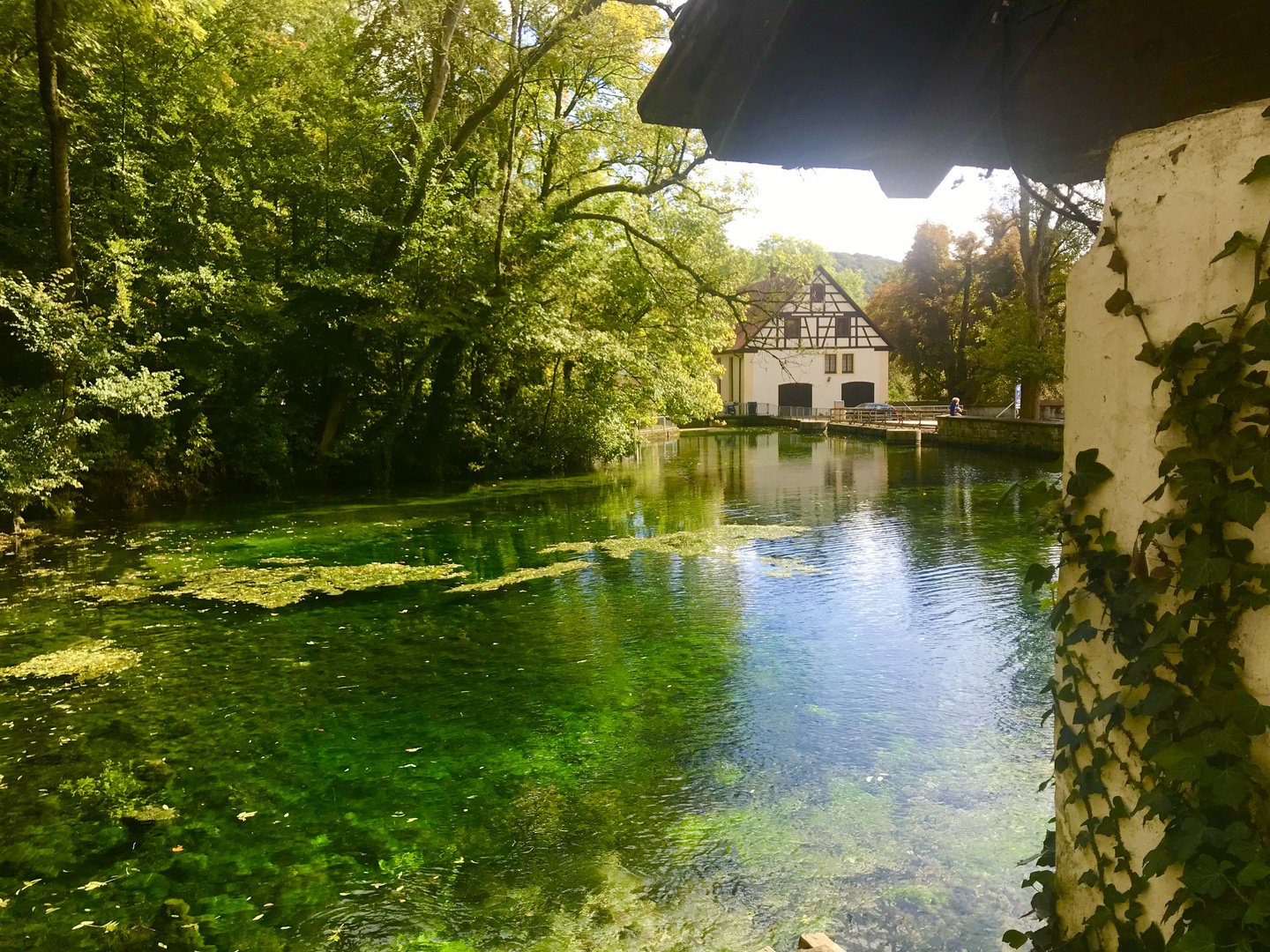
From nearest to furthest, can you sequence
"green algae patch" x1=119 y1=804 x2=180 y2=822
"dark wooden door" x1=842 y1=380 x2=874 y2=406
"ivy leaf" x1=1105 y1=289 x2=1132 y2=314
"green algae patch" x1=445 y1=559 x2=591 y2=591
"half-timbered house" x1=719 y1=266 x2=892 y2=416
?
"ivy leaf" x1=1105 y1=289 x2=1132 y2=314, "green algae patch" x1=119 y1=804 x2=180 y2=822, "green algae patch" x1=445 y1=559 x2=591 y2=591, "half-timbered house" x1=719 y1=266 x2=892 y2=416, "dark wooden door" x1=842 y1=380 x2=874 y2=406

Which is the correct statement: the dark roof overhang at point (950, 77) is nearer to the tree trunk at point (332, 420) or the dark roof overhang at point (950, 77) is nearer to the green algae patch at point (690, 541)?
the green algae patch at point (690, 541)

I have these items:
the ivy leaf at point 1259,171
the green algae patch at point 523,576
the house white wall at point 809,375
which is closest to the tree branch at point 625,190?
the green algae patch at point 523,576

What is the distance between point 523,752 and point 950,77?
379cm

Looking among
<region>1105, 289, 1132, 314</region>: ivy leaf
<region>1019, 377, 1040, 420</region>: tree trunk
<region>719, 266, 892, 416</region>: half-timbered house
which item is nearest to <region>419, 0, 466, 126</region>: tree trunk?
<region>1105, 289, 1132, 314</region>: ivy leaf

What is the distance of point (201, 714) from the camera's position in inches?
207

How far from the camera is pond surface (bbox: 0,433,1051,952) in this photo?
3197mm

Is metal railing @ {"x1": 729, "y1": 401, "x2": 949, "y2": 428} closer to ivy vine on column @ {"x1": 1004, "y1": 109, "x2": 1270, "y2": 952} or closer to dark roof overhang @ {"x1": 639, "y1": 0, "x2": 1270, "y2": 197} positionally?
dark roof overhang @ {"x1": 639, "y1": 0, "x2": 1270, "y2": 197}

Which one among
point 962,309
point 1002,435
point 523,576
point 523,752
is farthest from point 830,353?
point 523,752

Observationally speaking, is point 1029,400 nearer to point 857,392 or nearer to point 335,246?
point 335,246

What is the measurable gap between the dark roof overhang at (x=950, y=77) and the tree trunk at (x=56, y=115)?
470 inches

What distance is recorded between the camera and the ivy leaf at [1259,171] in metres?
1.52

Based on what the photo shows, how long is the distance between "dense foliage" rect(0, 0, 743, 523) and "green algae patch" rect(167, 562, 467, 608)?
141 inches

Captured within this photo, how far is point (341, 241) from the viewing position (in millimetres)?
15742

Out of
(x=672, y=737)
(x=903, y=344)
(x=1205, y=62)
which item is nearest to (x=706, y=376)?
(x=672, y=737)
